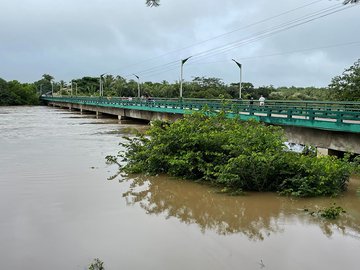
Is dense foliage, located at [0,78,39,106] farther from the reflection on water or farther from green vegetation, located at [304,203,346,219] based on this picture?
green vegetation, located at [304,203,346,219]

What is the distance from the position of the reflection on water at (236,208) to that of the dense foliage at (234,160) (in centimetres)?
47

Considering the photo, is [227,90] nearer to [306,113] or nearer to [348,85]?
[348,85]

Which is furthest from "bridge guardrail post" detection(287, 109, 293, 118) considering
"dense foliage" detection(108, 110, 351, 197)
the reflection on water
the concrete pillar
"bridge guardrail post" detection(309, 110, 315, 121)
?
the reflection on water

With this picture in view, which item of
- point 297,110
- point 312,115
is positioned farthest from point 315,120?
point 297,110

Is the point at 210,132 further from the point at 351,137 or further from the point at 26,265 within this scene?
the point at 26,265

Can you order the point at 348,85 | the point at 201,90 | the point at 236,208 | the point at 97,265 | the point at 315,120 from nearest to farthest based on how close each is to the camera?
the point at 97,265
the point at 236,208
the point at 315,120
the point at 348,85
the point at 201,90

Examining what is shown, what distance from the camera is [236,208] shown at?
1012cm

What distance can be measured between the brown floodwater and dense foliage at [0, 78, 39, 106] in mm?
109730

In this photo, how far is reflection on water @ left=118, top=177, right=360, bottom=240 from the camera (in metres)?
8.73

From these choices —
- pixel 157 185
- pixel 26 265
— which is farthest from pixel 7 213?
pixel 157 185

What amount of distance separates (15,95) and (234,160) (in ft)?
385

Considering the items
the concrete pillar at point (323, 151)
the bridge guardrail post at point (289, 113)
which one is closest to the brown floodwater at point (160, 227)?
the concrete pillar at point (323, 151)

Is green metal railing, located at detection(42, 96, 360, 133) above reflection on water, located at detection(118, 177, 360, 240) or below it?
above

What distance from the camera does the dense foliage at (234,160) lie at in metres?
11.2
